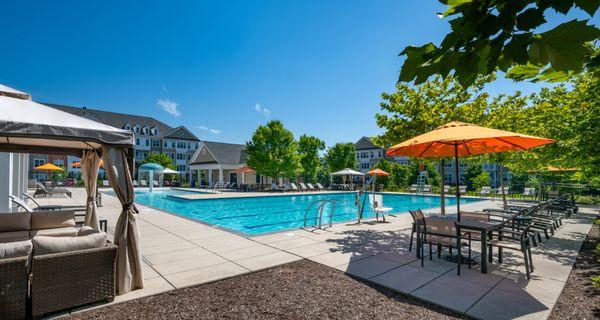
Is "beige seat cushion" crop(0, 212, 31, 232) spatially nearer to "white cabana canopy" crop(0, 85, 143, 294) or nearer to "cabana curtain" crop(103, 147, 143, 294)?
"white cabana canopy" crop(0, 85, 143, 294)

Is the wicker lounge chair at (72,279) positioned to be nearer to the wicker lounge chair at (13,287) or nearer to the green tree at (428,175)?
the wicker lounge chair at (13,287)

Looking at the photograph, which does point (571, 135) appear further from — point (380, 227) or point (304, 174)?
point (304, 174)

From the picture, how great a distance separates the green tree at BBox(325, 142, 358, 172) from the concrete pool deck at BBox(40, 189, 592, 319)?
3162 cm

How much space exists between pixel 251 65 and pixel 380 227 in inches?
514

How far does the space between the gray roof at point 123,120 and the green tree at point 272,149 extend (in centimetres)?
3218

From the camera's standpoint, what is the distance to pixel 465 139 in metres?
4.96

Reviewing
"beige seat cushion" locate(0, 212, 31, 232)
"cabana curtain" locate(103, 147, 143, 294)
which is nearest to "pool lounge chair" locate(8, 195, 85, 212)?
"beige seat cushion" locate(0, 212, 31, 232)

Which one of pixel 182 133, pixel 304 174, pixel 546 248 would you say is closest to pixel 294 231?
pixel 546 248

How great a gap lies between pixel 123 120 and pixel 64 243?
196 feet

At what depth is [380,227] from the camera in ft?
30.9

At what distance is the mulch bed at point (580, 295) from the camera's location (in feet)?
11.4

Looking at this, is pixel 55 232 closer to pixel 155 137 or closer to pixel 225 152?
pixel 225 152

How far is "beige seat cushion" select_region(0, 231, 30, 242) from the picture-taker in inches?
197

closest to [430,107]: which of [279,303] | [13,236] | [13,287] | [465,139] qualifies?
[465,139]
